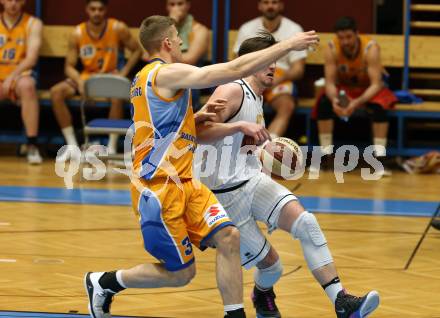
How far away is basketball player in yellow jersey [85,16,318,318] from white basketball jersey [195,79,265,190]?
18.5 inches

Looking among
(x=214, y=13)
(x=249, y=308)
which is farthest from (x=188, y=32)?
(x=249, y=308)

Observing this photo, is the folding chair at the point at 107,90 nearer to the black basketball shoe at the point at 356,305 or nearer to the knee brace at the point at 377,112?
A: the knee brace at the point at 377,112

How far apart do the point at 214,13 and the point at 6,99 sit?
265 cm

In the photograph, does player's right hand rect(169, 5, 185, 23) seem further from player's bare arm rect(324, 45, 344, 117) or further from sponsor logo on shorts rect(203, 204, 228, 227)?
sponsor logo on shorts rect(203, 204, 228, 227)

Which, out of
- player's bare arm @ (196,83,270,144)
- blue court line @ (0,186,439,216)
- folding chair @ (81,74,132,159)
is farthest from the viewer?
folding chair @ (81,74,132,159)

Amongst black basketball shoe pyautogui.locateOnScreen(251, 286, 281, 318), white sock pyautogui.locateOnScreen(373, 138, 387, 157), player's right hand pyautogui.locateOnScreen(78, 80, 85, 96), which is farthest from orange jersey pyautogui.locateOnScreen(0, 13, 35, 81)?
black basketball shoe pyautogui.locateOnScreen(251, 286, 281, 318)

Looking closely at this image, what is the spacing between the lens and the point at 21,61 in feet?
41.5

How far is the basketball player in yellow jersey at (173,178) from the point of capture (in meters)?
5.14

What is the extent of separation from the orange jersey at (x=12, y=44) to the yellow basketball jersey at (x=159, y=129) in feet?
25.1

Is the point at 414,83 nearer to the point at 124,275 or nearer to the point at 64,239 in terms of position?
the point at 64,239

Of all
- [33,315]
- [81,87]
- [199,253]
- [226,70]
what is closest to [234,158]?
[226,70]

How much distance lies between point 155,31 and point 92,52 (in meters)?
7.57

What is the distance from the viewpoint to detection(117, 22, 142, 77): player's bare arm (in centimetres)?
1264

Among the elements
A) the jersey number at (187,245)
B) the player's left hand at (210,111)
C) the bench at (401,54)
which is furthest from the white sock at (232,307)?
the bench at (401,54)
